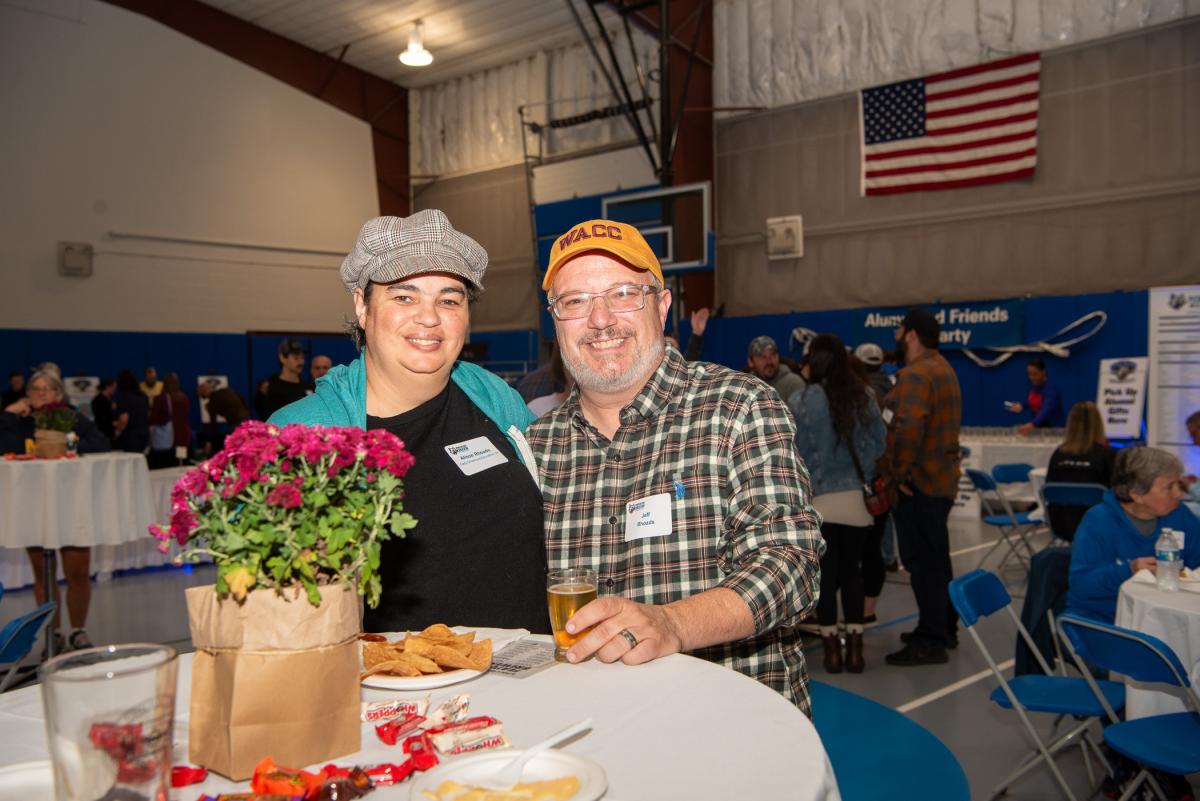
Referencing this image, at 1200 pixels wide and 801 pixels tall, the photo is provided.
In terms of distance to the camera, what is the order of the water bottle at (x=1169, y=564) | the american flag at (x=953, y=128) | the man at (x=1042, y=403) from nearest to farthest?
the water bottle at (x=1169, y=564) < the man at (x=1042, y=403) < the american flag at (x=953, y=128)

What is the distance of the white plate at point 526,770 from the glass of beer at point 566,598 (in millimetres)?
418

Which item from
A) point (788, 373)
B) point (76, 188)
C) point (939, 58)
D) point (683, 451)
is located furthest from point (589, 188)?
point (683, 451)

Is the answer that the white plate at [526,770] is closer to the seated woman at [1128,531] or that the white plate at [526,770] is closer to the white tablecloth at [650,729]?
the white tablecloth at [650,729]

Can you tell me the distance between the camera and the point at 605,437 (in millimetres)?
1972

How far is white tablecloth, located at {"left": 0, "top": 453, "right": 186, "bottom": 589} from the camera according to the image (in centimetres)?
591

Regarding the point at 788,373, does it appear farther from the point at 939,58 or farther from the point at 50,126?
the point at 50,126

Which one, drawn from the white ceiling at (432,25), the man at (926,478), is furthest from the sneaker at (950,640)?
the white ceiling at (432,25)

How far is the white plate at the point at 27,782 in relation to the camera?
0.96 m

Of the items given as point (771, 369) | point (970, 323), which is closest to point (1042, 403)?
point (970, 323)

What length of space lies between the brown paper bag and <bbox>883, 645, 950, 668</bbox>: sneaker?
4.62 meters

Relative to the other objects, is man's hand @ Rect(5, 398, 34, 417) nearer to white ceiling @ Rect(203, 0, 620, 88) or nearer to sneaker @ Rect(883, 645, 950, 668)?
sneaker @ Rect(883, 645, 950, 668)

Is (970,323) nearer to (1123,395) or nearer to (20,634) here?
(1123,395)

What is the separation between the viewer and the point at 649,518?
69.9 inches

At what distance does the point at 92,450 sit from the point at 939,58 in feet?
33.5
